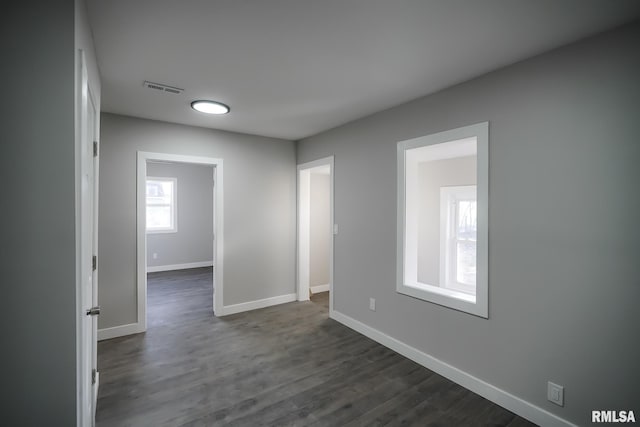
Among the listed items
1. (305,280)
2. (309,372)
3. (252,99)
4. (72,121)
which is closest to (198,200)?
(305,280)

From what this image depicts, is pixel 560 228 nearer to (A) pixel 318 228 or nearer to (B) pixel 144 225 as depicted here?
(A) pixel 318 228

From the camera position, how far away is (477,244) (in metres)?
2.46

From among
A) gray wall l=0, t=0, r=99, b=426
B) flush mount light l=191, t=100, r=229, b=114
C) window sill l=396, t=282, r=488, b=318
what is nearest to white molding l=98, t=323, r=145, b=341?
flush mount light l=191, t=100, r=229, b=114

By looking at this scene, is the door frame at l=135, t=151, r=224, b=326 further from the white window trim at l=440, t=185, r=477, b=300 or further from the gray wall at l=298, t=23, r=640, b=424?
the white window trim at l=440, t=185, r=477, b=300

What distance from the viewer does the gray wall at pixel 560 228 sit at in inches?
69.4

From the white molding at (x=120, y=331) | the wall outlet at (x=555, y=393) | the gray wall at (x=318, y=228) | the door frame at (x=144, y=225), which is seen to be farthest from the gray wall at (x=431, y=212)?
the white molding at (x=120, y=331)

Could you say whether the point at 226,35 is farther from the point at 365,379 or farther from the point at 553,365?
the point at 553,365

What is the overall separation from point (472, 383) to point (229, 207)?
3.33m

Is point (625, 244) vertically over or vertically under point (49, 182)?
under

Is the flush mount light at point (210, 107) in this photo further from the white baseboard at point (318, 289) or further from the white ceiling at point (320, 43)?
the white baseboard at point (318, 289)

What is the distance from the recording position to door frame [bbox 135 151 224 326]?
3.61 m

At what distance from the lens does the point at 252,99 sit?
2986 mm

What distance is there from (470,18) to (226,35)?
1.40m

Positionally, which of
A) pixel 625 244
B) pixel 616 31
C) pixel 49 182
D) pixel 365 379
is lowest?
pixel 365 379
